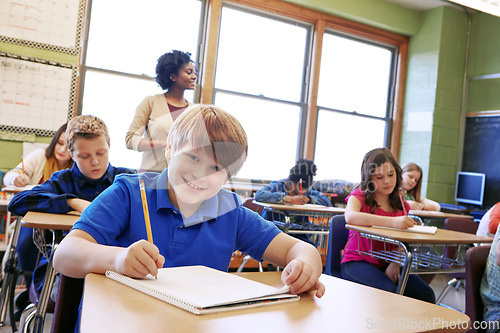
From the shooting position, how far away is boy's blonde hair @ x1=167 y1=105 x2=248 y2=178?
823 millimetres

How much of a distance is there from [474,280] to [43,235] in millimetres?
1455

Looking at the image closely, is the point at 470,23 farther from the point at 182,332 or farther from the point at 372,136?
the point at 182,332

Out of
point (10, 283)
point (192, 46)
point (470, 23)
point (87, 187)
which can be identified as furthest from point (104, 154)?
point (470, 23)

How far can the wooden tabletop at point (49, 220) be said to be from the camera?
144cm

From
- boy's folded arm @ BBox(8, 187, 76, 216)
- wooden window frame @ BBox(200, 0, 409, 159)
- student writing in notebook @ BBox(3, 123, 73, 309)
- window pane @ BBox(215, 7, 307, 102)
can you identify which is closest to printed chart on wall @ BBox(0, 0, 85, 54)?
student writing in notebook @ BBox(3, 123, 73, 309)

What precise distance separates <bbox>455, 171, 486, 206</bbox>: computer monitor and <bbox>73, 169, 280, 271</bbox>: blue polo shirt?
4.77 metres

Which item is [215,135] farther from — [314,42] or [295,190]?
[314,42]

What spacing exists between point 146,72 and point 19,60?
105 centimetres

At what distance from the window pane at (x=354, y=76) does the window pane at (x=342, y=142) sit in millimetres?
133

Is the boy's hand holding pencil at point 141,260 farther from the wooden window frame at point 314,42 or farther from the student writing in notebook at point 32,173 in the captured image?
the wooden window frame at point 314,42

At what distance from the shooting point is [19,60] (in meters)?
3.33

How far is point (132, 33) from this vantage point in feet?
13.0

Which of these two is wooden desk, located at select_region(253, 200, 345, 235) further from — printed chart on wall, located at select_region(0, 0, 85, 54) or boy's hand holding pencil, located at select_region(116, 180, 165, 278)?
boy's hand holding pencil, located at select_region(116, 180, 165, 278)

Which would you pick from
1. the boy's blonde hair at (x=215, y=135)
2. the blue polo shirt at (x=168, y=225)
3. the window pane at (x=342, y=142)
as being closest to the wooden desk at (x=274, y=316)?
the blue polo shirt at (x=168, y=225)
